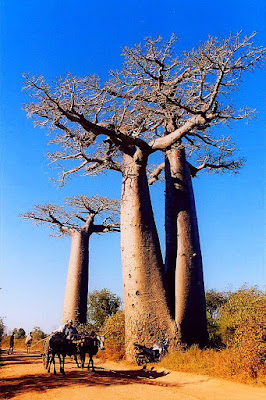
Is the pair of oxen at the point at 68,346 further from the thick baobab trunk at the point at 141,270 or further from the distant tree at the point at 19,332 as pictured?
the distant tree at the point at 19,332

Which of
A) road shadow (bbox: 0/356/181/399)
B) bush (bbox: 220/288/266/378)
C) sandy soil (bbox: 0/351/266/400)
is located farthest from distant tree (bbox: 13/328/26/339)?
bush (bbox: 220/288/266/378)

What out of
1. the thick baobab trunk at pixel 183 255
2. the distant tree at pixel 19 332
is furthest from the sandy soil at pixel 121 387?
the distant tree at pixel 19 332

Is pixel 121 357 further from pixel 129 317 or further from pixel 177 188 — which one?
pixel 177 188

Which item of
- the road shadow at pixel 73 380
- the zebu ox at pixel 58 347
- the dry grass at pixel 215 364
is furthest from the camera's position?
the zebu ox at pixel 58 347

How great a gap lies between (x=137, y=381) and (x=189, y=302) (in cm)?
181

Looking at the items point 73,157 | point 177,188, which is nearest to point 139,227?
point 177,188

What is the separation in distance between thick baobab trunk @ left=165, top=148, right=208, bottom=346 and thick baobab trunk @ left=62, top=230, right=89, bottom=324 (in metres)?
4.02

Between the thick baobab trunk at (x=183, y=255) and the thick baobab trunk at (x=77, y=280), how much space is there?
13.2ft

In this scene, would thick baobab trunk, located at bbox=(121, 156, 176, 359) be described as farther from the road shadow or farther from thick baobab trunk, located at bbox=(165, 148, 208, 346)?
the road shadow

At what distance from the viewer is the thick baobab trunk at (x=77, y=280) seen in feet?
30.7

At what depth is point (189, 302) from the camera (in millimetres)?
5578

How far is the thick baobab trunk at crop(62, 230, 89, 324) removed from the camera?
9.35 m

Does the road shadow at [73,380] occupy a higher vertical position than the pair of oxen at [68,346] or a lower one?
lower

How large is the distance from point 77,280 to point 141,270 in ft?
14.5
